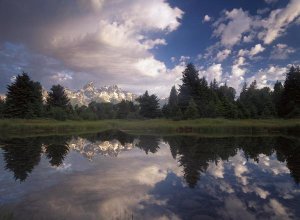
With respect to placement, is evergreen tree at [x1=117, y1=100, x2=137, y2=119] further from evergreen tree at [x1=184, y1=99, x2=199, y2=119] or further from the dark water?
the dark water

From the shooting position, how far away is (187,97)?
84.2 metres

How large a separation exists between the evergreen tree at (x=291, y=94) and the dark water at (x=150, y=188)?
63156 mm

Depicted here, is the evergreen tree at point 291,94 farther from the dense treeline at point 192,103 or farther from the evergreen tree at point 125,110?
the evergreen tree at point 125,110

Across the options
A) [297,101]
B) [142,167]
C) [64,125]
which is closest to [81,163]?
[142,167]

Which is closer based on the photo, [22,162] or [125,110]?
[22,162]

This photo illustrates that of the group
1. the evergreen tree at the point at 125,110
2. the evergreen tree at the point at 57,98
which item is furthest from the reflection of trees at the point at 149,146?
the evergreen tree at the point at 125,110

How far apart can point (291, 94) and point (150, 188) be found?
79589mm

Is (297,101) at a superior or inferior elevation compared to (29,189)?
superior

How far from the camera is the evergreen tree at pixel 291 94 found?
251 ft

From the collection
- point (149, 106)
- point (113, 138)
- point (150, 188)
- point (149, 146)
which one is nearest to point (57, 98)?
point (149, 106)

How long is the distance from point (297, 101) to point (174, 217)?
80.2 meters

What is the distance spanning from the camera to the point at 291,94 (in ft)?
263

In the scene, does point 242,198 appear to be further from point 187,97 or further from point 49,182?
point 187,97

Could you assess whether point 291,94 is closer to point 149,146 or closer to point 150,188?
point 149,146
